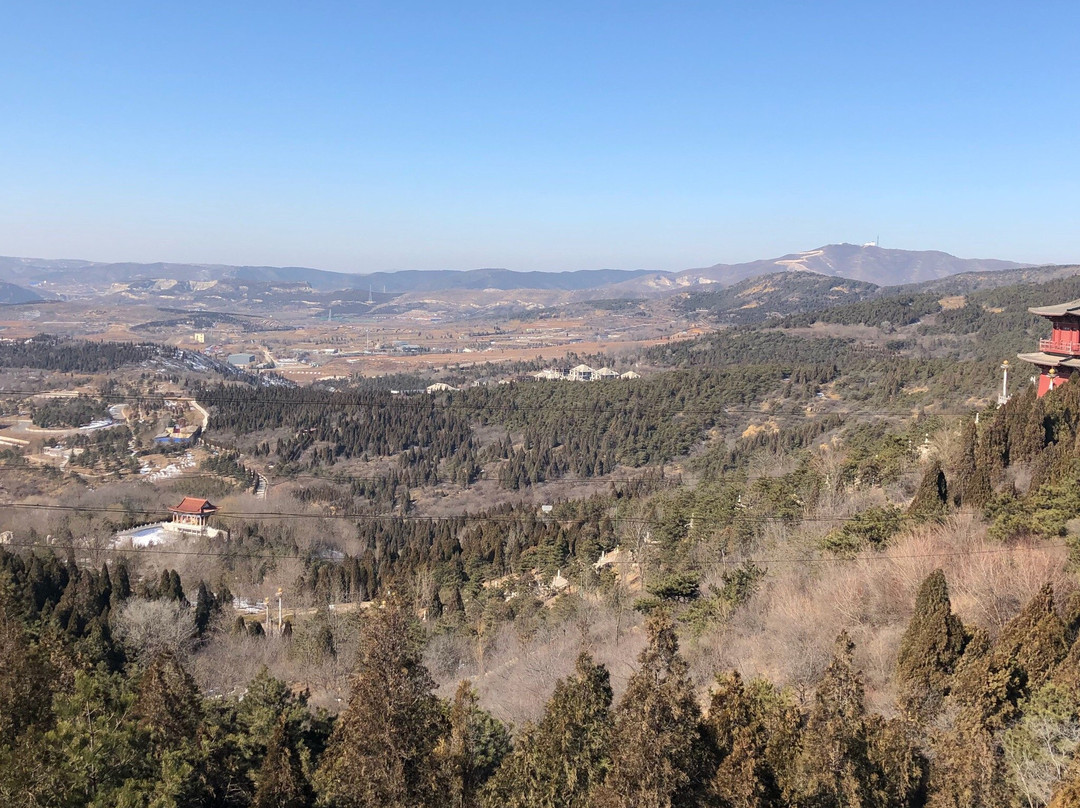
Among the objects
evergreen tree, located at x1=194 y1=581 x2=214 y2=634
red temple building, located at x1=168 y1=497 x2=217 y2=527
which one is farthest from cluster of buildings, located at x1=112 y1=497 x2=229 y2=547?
evergreen tree, located at x1=194 y1=581 x2=214 y2=634

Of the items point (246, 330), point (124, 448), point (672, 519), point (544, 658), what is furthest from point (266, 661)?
point (246, 330)

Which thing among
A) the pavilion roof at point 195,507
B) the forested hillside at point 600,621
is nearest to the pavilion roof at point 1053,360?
the forested hillside at point 600,621

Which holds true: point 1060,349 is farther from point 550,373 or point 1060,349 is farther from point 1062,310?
point 550,373

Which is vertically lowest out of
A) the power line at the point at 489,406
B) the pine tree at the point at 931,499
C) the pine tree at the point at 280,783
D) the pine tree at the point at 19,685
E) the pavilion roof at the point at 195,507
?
the pavilion roof at the point at 195,507

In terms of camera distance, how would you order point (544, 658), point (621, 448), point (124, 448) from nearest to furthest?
point (544, 658)
point (621, 448)
point (124, 448)

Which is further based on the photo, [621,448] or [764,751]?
[621,448]

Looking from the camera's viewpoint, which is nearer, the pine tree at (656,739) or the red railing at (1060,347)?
the pine tree at (656,739)

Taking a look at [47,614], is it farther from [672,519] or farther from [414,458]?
[414,458]

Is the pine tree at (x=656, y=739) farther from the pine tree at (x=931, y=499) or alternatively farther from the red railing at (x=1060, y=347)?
the red railing at (x=1060, y=347)
